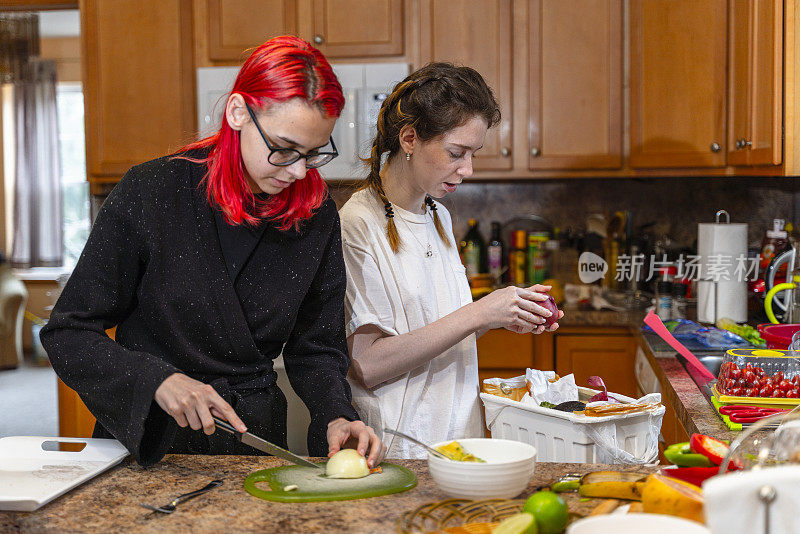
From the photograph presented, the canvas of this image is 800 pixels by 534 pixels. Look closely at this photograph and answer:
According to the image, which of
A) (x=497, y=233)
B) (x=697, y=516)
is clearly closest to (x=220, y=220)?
(x=697, y=516)

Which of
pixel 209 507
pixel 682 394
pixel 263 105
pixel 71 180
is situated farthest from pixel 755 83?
pixel 71 180

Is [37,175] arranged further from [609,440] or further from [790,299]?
[609,440]

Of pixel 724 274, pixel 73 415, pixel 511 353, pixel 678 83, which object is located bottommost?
pixel 73 415

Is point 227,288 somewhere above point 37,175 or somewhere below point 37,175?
below

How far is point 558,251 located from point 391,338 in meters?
2.12

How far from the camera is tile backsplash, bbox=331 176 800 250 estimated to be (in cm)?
362

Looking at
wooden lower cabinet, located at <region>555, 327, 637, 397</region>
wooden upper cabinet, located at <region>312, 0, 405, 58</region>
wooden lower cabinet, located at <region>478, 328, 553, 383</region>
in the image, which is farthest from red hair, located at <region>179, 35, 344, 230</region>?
wooden upper cabinet, located at <region>312, 0, 405, 58</region>

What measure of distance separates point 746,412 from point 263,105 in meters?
1.15

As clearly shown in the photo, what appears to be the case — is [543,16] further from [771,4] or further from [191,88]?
[191,88]

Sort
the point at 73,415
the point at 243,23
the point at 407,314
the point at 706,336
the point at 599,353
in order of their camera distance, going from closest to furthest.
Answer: the point at 407,314 → the point at 706,336 → the point at 599,353 → the point at 73,415 → the point at 243,23

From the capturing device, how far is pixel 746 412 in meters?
1.70

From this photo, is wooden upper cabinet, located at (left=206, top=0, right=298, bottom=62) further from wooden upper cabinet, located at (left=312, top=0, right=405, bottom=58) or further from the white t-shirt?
the white t-shirt

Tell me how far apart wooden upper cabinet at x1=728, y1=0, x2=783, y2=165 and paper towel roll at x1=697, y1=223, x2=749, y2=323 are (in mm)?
261

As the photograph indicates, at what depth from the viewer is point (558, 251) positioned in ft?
12.3
